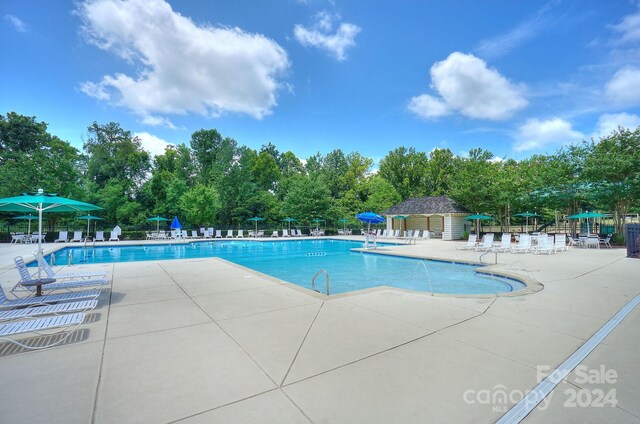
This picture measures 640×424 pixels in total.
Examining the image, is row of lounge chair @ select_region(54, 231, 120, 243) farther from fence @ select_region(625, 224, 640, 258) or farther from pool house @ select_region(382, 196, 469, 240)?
fence @ select_region(625, 224, 640, 258)

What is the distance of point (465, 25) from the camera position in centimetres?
1686

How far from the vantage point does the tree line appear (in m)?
20.6

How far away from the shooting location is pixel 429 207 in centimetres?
2814

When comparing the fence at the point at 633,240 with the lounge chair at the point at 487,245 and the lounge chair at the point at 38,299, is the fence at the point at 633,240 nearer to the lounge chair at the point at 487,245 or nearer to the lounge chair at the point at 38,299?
the lounge chair at the point at 487,245

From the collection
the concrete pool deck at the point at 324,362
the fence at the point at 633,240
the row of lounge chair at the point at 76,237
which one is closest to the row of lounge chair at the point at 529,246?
the fence at the point at 633,240

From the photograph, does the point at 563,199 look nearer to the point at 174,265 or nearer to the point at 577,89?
the point at 577,89

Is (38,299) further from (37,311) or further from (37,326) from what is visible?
(37,326)

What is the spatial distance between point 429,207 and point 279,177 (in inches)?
1014

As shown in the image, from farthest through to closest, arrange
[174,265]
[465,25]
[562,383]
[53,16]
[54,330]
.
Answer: [465,25] < [53,16] < [174,265] < [54,330] < [562,383]

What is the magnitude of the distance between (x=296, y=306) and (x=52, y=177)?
3047cm

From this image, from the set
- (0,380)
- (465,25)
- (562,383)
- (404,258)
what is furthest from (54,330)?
(465,25)

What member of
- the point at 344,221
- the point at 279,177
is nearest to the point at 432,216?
the point at 344,221

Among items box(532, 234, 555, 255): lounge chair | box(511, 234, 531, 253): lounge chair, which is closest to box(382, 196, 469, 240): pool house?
box(511, 234, 531, 253): lounge chair

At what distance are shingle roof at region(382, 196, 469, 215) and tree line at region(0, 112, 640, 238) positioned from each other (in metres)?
1.04
